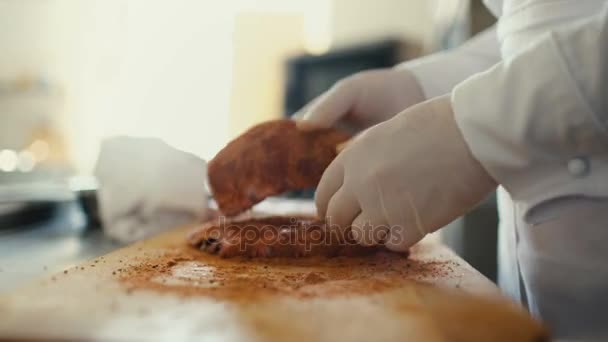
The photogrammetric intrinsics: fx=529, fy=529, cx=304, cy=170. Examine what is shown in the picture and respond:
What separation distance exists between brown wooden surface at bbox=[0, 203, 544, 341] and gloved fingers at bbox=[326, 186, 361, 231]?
7cm

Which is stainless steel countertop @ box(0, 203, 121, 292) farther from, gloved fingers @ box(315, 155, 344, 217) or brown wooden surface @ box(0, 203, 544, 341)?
gloved fingers @ box(315, 155, 344, 217)

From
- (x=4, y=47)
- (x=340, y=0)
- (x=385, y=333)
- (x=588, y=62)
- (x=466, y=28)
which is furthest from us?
(x=340, y=0)

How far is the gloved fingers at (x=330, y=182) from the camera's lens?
2.18 ft

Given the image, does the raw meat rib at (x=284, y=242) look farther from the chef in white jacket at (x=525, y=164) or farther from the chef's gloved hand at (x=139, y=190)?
the chef's gloved hand at (x=139, y=190)

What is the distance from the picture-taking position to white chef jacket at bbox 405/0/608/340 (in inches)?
19.3

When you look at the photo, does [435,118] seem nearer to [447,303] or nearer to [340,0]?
[447,303]

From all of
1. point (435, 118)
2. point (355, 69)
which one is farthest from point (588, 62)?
point (355, 69)

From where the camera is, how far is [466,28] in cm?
146

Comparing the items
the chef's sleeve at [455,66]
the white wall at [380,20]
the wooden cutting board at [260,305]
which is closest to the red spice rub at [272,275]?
the wooden cutting board at [260,305]

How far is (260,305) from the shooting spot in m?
0.46

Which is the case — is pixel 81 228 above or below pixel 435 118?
below

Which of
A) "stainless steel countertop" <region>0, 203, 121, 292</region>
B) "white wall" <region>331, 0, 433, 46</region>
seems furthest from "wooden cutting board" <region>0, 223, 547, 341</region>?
"white wall" <region>331, 0, 433, 46</region>

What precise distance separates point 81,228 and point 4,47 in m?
1.93

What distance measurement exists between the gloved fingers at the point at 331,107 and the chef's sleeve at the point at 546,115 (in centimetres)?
35
